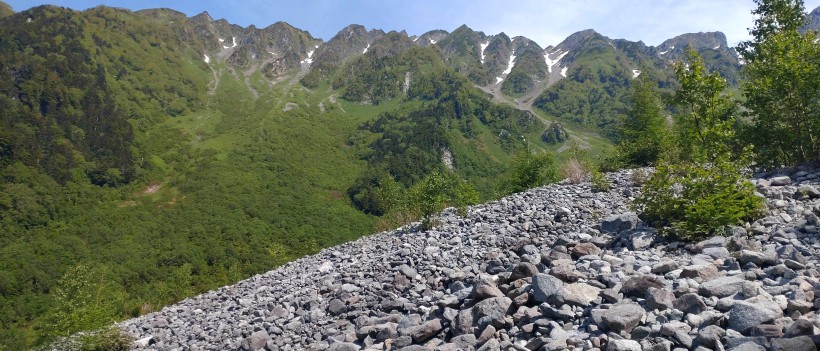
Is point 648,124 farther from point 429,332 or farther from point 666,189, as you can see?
point 429,332

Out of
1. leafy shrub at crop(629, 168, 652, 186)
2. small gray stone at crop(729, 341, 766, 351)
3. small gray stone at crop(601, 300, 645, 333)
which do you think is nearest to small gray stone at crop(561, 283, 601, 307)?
small gray stone at crop(601, 300, 645, 333)

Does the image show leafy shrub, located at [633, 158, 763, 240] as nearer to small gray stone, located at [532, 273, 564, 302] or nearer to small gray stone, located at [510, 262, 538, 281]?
small gray stone, located at [510, 262, 538, 281]

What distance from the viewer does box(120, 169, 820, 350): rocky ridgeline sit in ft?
17.4

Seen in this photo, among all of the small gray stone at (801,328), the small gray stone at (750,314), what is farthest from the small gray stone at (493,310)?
the small gray stone at (801,328)

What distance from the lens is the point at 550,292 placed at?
6.84 meters

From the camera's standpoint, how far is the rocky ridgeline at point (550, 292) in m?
5.32

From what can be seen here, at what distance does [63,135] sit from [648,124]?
219 m

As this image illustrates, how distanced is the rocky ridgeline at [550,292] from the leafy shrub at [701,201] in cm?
37

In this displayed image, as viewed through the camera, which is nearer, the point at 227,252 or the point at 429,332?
the point at 429,332

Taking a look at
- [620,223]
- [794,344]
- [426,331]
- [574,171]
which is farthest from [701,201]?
[574,171]

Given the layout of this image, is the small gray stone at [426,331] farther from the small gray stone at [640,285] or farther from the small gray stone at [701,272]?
the small gray stone at [701,272]

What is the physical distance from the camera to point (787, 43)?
14344mm

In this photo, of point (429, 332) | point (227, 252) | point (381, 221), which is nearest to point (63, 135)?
point (227, 252)

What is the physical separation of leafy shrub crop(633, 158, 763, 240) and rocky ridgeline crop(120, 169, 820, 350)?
14.6 inches
